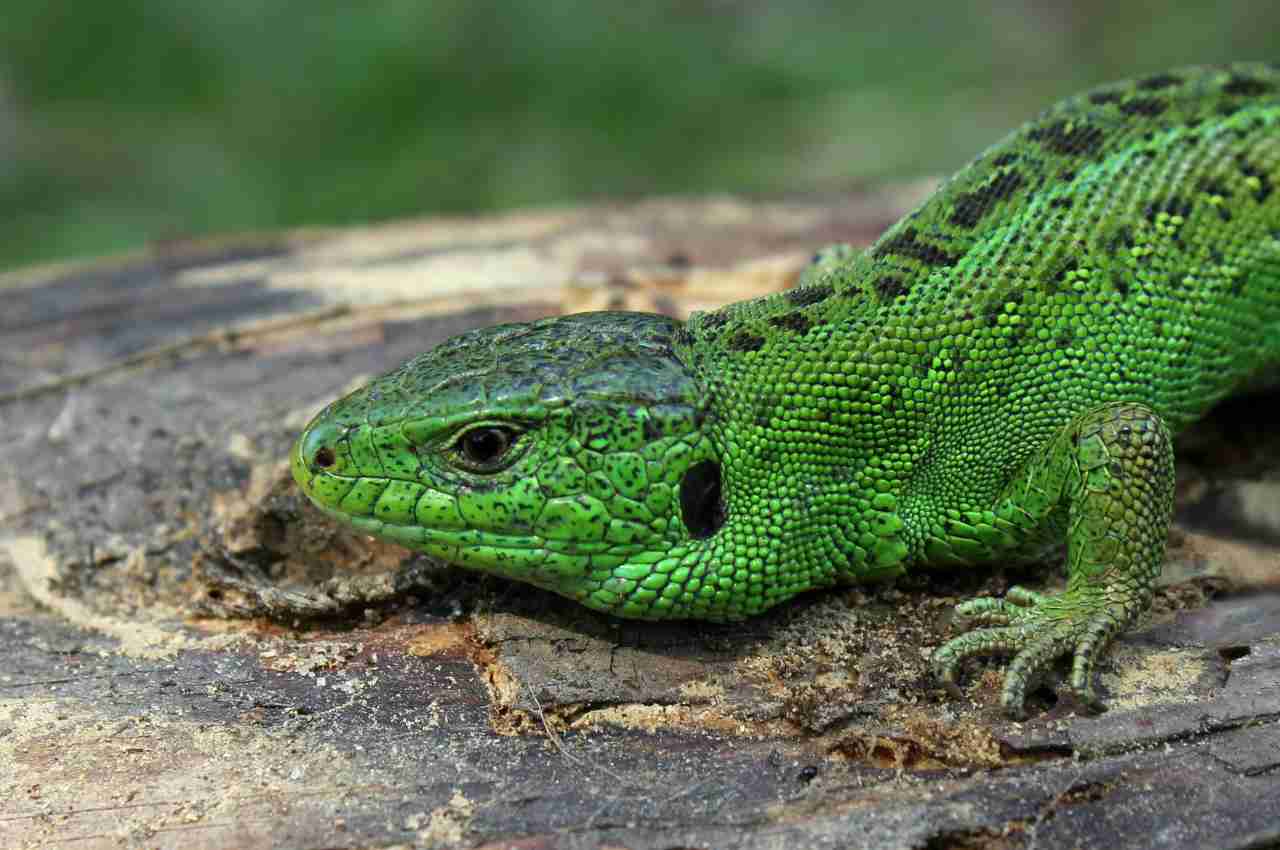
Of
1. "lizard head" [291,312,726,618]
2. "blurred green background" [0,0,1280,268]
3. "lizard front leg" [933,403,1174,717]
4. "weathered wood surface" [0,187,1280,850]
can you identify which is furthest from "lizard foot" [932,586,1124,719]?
"blurred green background" [0,0,1280,268]

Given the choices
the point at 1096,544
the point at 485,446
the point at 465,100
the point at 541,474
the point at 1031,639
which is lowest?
the point at 1031,639

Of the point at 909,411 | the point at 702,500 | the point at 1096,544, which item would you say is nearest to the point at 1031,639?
the point at 1096,544

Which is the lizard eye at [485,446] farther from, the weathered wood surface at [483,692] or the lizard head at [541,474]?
the weathered wood surface at [483,692]

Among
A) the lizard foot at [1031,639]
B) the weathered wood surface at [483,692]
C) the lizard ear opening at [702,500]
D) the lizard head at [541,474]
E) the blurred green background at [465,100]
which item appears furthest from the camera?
the blurred green background at [465,100]

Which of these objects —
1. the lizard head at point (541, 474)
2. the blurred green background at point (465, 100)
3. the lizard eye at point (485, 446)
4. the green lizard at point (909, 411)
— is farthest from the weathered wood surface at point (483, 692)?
the blurred green background at point (465, 100)

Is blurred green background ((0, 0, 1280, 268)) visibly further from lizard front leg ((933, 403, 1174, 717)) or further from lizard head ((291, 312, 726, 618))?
lizard head ((291, 312, 726, 618))

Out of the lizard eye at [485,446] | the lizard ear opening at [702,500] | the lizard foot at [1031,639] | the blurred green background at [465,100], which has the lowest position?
the lizard foot at [1031,639]

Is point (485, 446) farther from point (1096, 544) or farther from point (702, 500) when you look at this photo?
point (1096, 544)

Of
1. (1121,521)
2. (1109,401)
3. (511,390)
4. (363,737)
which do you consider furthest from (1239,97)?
(363,737)
